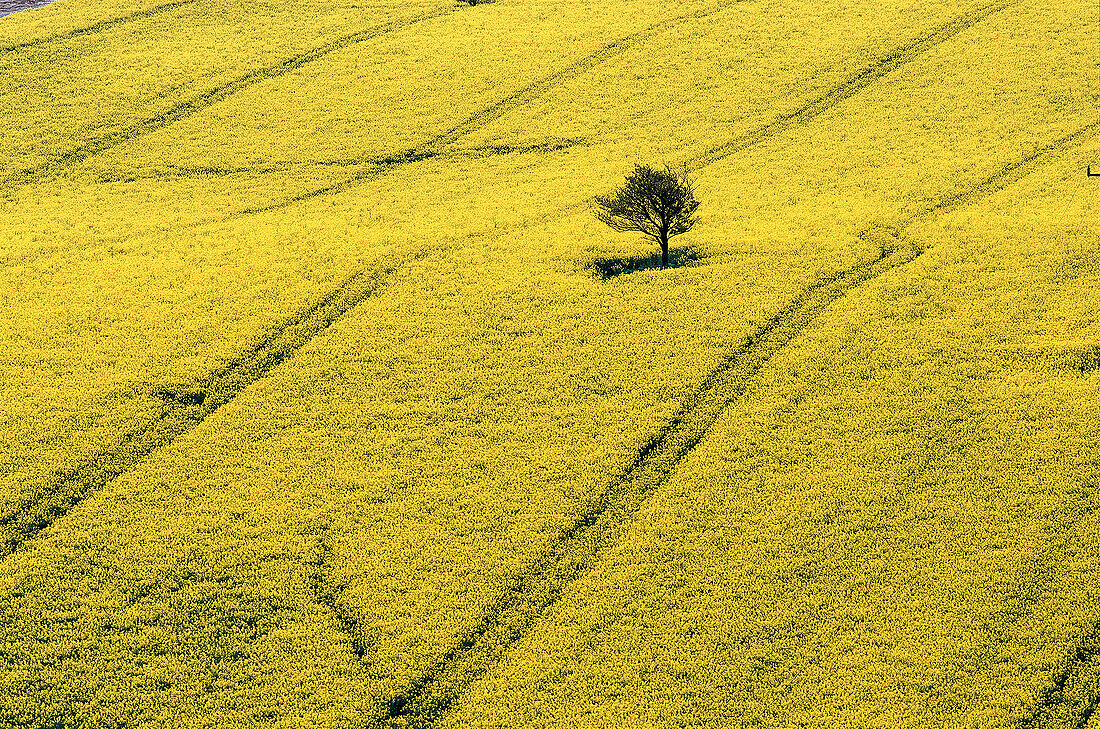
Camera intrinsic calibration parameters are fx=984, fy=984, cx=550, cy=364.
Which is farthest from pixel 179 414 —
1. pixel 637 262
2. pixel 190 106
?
pixel 190 106

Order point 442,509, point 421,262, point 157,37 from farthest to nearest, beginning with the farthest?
1. point 157,37
2. point 421,262
3. point 442,509

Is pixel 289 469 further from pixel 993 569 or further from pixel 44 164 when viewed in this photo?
pixel 44 164

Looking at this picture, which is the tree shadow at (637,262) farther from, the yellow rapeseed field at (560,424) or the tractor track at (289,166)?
the tractor track at (289,166)

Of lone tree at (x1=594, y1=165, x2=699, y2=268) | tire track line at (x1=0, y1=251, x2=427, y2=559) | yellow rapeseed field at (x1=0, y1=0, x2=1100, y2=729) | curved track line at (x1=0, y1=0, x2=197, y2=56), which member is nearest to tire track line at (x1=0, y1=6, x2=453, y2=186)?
yellow rapeseed field at (x1=0, y1=0, x2=1100, y2=729)

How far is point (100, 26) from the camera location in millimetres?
60688

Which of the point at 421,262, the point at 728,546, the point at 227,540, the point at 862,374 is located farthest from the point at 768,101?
the point at 227,540

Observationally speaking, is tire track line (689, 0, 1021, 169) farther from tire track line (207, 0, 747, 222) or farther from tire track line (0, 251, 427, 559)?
tire track line (0, 251, 427, 559)

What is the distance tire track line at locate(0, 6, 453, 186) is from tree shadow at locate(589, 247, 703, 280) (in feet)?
91.0

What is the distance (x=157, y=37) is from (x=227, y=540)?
160 feet

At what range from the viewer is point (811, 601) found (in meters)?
17.6

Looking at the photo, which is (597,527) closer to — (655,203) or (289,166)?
(655,203)

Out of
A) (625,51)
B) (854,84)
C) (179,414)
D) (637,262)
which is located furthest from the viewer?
(625,51)

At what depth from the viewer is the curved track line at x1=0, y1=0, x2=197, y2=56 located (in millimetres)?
57875

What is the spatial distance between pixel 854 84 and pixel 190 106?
33.4 m
